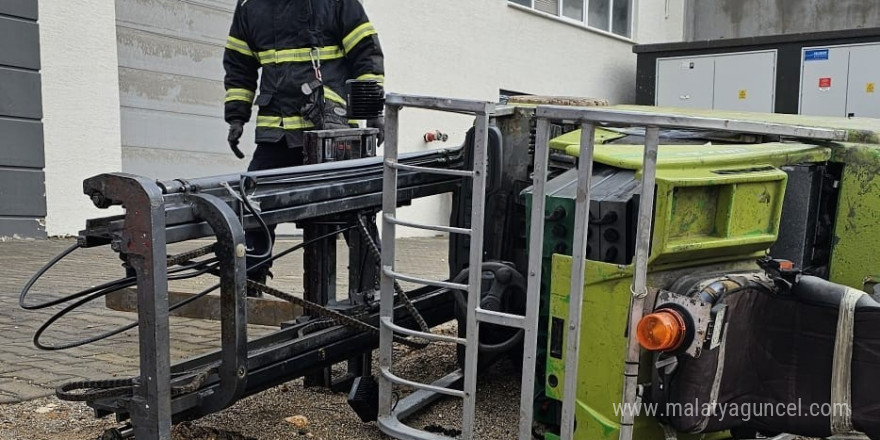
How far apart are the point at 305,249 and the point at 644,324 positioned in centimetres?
154

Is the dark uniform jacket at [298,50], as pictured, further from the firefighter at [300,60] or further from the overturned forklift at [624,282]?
the overturned forklift at [624,282]

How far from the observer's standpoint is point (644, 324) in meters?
2.24

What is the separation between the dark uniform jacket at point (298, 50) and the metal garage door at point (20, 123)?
12.5ft

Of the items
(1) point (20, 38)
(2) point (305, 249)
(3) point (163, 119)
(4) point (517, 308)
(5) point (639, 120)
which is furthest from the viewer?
(3) point (163, 119)

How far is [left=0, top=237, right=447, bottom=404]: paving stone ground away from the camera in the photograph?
363 centimetres

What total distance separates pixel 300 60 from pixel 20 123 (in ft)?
13.9

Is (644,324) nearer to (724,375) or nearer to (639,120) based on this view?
(724,375)

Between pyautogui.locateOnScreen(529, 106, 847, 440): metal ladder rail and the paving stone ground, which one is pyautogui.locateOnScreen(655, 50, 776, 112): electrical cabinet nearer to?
the paving stone ground

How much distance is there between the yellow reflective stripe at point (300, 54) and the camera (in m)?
4.36

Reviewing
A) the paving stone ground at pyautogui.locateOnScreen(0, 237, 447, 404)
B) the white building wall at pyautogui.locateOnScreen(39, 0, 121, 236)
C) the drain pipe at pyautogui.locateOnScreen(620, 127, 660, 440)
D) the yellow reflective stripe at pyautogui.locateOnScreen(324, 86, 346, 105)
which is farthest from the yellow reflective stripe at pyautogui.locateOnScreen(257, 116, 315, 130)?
the white building wall at pyautogui.locateOnScreen(39, 0, 121, 236)

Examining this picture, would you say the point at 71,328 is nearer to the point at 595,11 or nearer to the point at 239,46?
the point at 239,46

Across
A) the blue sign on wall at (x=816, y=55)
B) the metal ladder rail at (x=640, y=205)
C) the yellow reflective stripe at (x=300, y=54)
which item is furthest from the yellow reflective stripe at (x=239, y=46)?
the blue sign on wall at (x=816, y=55)

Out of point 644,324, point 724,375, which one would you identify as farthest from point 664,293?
point 724,375

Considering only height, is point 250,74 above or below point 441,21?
below
